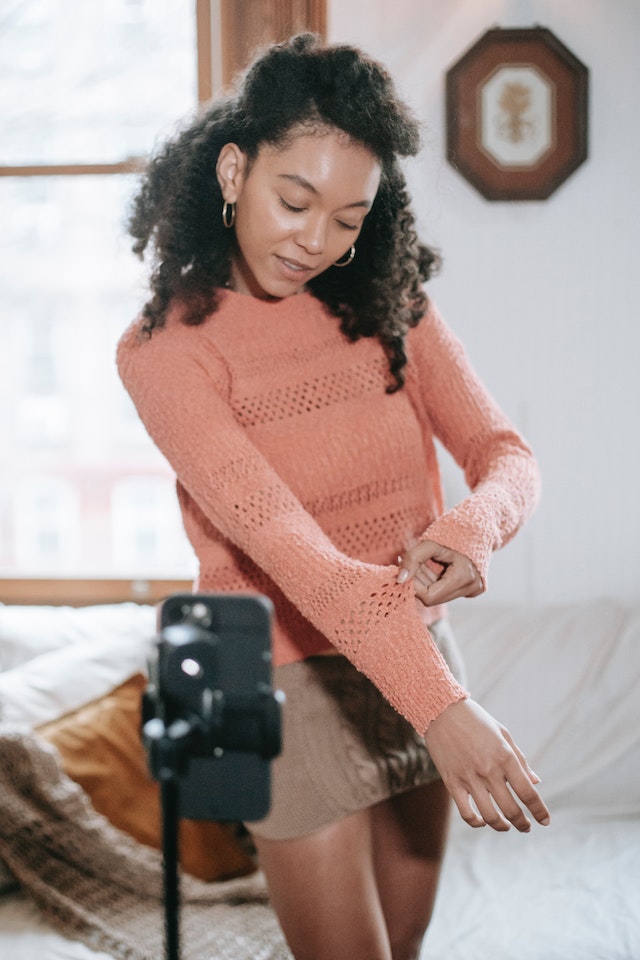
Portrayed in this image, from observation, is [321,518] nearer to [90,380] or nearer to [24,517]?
[90,380]

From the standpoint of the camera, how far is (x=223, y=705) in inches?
19.5

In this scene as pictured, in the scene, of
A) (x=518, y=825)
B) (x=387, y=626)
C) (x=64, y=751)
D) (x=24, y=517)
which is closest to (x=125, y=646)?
(x=64, y=751)

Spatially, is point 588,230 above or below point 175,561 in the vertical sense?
above

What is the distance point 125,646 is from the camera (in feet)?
6.72

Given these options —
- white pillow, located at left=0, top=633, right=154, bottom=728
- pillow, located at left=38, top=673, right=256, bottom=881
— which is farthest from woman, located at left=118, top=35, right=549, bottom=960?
white pillow, located at left=0, top=633, right=154, bottom=728

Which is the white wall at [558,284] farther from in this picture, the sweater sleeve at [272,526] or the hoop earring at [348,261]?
the sweater sleeve at [272,526]

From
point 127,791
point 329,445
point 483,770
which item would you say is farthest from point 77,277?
point 483,770

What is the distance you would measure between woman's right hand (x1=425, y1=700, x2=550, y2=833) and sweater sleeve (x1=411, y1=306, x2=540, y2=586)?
301 mm

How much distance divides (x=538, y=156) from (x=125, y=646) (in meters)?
1.43

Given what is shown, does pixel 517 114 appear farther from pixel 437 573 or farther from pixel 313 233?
pixel 437 573

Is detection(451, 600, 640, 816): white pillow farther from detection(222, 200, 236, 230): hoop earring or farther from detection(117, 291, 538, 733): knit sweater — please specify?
detection(222, 200, 236, 230): hoop earring

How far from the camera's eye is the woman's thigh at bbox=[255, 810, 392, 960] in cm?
104

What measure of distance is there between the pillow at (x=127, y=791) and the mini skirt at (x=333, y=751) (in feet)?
2.55

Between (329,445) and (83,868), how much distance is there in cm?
104
